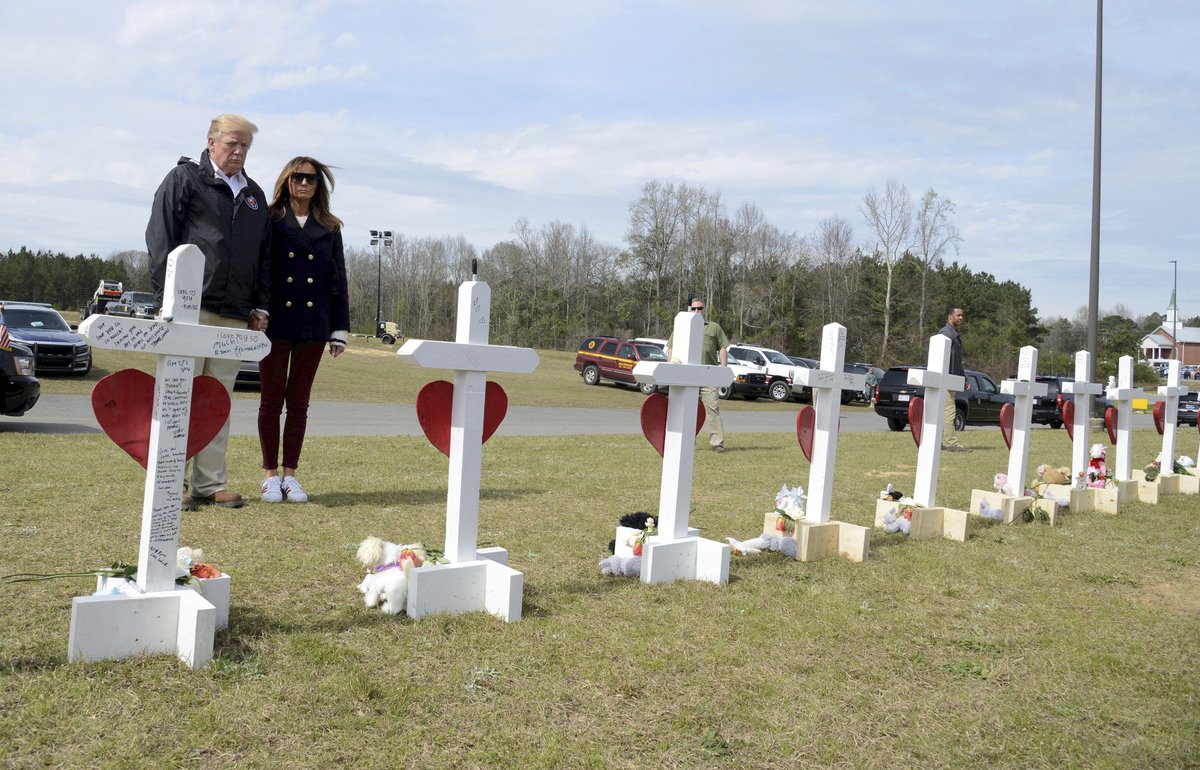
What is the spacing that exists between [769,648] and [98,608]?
2.41 m

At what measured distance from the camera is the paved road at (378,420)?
11.4 metres

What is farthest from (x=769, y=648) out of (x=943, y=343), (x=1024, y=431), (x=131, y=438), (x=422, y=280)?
(x=422, y=280)

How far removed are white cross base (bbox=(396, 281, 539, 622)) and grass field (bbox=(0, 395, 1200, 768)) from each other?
0.13 meters

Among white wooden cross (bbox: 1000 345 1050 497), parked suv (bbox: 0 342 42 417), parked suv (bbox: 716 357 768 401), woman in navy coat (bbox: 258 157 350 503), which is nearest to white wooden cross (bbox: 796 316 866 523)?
white wooden cross (bbox: 1000 345 1050 497)

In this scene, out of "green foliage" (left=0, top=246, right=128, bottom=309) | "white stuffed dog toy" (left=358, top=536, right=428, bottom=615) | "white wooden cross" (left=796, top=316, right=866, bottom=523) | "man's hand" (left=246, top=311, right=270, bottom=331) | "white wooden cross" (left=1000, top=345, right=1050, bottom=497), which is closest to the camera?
"white stuffed dog toy" (left=358, top=536, right=428, bottom=615)

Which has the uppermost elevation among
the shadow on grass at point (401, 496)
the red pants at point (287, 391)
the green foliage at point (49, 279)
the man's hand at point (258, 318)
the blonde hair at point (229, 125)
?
the green foliage at point (49, 279)

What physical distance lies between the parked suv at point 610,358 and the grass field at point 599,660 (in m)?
24.5

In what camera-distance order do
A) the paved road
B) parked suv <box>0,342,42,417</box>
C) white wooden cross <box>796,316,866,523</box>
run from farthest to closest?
the paved road
parked suv <box>0,342,42,417</box>
white wooden cross <box>796,316,866,523</box>

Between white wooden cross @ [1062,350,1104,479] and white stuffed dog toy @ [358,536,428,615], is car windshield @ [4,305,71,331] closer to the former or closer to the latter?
white stuffed dog toy @ [358,536,428,615]

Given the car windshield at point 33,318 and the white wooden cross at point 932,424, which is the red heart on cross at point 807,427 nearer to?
the white wooden cross at point 932,424

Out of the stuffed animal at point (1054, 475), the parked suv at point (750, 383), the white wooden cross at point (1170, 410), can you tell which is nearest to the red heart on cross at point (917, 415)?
the stuffed animal at point (1054, 475)

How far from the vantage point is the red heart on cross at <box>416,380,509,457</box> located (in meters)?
3.91

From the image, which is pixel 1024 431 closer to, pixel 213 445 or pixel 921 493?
pixel 921 493

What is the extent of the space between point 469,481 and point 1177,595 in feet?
13.0
